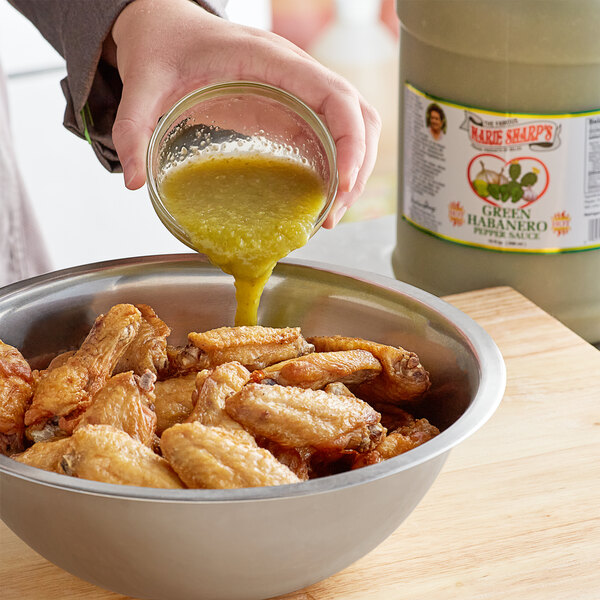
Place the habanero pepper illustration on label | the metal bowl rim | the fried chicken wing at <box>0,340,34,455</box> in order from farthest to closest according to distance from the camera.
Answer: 1. the habanero pepper illustration on label
2. the fried chicken wing at <box>0,340,34,455</box>
3. the metal bowl rim

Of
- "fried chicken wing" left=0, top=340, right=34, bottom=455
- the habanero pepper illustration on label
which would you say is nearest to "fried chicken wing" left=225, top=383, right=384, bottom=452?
"fried chicken wing" left=0, top=340, right=34, bottom=455

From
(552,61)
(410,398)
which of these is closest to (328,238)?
(552,61)

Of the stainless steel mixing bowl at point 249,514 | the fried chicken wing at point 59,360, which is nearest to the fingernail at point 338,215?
the stainless steel mixing bowl at point 249,514

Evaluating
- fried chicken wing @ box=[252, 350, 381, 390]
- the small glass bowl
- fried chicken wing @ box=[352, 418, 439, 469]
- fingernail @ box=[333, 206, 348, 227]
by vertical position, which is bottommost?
fried chicken wing @ box=[352, 418, 439, 469]

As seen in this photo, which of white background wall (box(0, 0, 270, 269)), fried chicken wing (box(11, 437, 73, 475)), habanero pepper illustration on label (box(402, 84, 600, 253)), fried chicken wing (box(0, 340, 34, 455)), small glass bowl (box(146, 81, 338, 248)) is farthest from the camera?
white background wall (box(0, 0, 270, 269))

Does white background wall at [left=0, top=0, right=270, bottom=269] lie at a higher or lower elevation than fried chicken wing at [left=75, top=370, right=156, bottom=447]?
lower

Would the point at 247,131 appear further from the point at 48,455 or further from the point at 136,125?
the point at 48,455

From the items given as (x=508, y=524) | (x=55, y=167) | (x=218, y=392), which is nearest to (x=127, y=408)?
(x=218, y=392)

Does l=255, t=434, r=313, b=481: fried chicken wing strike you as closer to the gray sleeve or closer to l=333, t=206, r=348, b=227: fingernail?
l=333, t=206, r=348, b=227: fingernail
